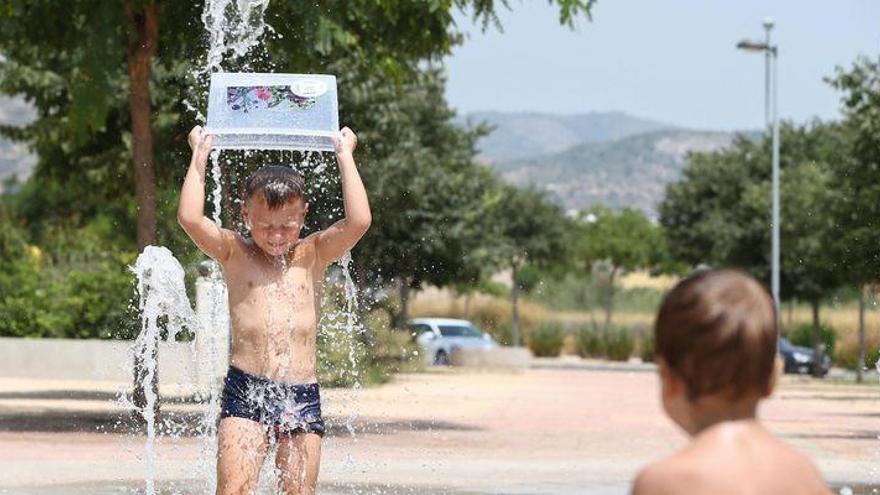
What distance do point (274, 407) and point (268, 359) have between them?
0.18m

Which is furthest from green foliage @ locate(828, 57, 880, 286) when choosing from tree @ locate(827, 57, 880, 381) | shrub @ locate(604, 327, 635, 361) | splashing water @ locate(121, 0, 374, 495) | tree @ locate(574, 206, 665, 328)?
tree @ locate(574, 206, 665, 328)

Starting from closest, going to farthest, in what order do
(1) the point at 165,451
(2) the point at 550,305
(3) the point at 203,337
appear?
(1) the point at 165,451, (3) the point at 203,337, (2) the point at 550,305

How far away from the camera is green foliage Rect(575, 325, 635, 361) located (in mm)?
53000

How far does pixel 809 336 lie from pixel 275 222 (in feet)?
161

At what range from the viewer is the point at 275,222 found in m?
6.03

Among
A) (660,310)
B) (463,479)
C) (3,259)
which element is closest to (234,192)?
(463,479)

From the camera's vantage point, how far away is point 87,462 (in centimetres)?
1380

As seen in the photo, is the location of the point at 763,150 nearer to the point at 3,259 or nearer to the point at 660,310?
the point at 3,259

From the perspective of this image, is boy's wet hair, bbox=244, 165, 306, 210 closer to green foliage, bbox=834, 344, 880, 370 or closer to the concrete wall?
the concrete wall

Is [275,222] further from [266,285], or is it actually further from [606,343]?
[606,343]

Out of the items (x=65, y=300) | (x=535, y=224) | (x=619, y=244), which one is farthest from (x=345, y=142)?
(x=619, y=244)

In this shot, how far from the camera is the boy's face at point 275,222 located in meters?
6.02

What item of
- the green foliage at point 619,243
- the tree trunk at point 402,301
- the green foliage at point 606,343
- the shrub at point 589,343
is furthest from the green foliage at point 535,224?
the tree trunk at point 402,301

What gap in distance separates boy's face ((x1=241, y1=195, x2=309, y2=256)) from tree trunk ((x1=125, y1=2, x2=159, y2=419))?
10859 millimetres
